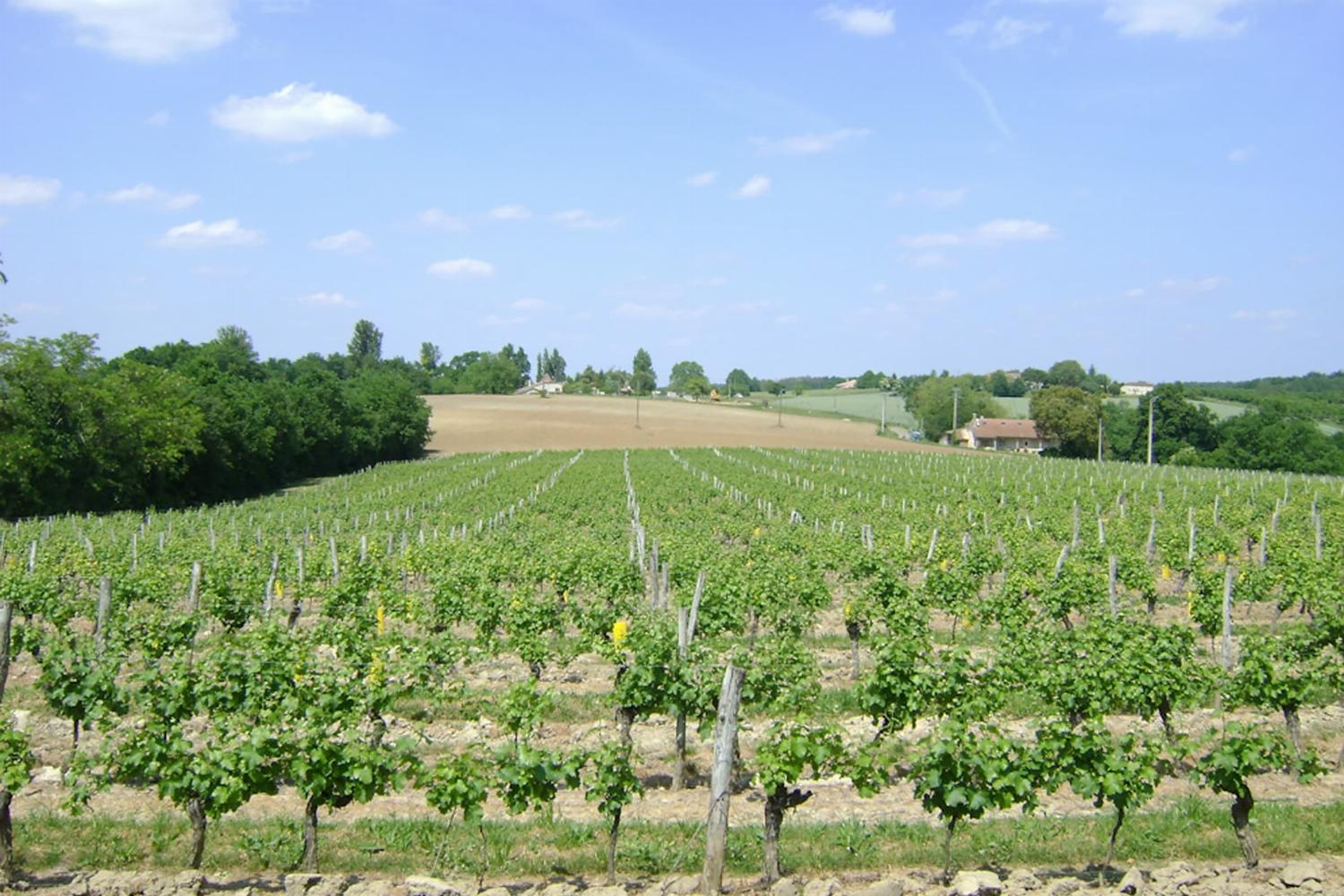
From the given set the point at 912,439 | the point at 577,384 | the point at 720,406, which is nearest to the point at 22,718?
the point at 912,439

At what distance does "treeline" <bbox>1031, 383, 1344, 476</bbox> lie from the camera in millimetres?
80625

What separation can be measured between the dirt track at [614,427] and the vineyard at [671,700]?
57858 mm

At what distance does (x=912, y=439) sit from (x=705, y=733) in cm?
9332

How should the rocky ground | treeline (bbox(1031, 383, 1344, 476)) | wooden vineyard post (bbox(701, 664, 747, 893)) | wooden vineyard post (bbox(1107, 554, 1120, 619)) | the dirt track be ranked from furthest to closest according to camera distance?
the dirt track → treeline (bbox(1031, 383, 1344, 476)) → wooden vineyard post (bbox(1107, 554, 1120, 619)) → wooden vineyard post (bbox(701, 664, 747, 893)) → the rocky ground

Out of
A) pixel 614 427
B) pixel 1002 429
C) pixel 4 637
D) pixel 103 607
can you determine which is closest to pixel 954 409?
pixel 1002 429

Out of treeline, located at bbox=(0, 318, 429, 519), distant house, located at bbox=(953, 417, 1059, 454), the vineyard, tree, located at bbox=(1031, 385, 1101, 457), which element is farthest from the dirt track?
the vineyard

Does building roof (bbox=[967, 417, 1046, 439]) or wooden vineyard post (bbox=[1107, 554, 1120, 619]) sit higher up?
wooden vineyard post (bbox=[1107, 554, 1120, 619])

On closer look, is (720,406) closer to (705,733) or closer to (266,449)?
(266,449)

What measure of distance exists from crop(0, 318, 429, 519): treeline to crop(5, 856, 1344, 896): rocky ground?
124 ft

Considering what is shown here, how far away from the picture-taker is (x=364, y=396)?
74000mm

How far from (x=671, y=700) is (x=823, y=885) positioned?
2.85 m

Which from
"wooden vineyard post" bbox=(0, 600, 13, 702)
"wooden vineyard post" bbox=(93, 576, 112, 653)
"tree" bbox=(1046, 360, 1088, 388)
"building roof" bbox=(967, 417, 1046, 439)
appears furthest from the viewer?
"tree" bbox=(1046, 360, 1088, 388)

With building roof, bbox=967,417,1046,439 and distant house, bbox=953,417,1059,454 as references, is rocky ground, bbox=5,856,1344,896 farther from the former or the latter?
building roof, bbox=967,417,1046,439

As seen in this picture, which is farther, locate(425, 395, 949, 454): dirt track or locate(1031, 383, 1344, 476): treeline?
locate(425, 395, 949, 454): dirt track
